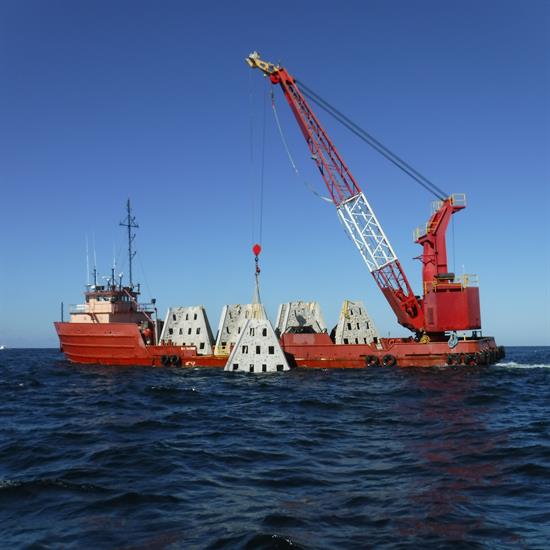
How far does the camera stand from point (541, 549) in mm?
8359

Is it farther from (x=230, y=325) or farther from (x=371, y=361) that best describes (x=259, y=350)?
(x=371, y=361)

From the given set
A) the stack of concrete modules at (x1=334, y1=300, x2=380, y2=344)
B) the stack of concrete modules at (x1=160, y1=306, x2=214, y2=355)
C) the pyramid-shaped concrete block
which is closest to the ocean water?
the pyramid-shaped concrete block

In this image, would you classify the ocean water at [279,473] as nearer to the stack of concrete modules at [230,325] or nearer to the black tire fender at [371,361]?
the black tire fender at [371,361]

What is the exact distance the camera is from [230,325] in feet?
170

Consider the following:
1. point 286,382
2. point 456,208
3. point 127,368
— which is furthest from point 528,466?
Answer: point 127,368

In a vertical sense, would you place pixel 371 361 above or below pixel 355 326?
below

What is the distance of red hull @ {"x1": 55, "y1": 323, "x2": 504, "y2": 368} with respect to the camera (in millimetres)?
44562

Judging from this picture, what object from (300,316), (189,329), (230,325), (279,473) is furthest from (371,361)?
(279,473)

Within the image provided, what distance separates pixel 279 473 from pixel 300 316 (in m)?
40.2

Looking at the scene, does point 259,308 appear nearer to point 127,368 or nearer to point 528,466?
point 127,368

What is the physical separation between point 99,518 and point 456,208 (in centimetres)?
4269

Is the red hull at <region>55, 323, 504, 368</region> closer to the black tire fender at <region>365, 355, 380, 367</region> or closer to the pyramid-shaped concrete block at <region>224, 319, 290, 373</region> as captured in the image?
the black tire fender at <region>365, 355, 380, 367</region>

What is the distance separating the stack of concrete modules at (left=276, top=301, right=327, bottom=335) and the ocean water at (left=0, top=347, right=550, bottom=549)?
25080 mm

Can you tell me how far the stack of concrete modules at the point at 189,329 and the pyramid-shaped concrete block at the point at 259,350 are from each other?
8.53 meters
